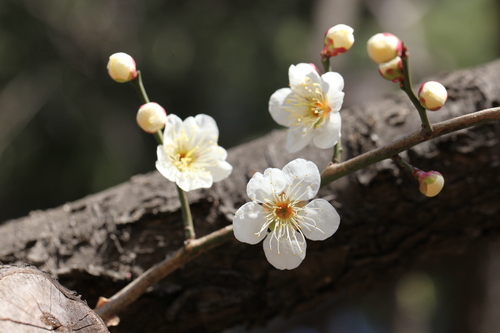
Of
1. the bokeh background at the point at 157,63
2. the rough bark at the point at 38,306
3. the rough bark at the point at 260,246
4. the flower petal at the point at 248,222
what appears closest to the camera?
the rough bark at the point at 38,306

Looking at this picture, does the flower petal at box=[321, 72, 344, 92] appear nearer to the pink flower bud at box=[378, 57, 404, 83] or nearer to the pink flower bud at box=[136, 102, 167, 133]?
the pink flower bud at box=[378, 57, 404, 83]

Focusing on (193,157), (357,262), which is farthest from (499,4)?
(193,157)

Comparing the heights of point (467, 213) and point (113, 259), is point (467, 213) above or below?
below

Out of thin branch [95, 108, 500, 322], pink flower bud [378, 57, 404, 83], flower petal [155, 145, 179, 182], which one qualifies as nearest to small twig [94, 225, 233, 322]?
thin branch [95, 108, 500, 322]

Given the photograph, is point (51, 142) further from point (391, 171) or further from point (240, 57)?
point (391, 171)

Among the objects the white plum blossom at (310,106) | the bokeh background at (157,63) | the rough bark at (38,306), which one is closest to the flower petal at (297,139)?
the white plum blossom at (310,106)

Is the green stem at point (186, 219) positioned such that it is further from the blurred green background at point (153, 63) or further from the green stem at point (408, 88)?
the blurred green background at point (153, 63)

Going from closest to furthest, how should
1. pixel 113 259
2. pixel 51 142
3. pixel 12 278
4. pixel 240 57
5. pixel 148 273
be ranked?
1. pixel 12 278
2. pixel 148 273
3. pixel 113 259
4. pixel 51 142
5. pixel 240 57
